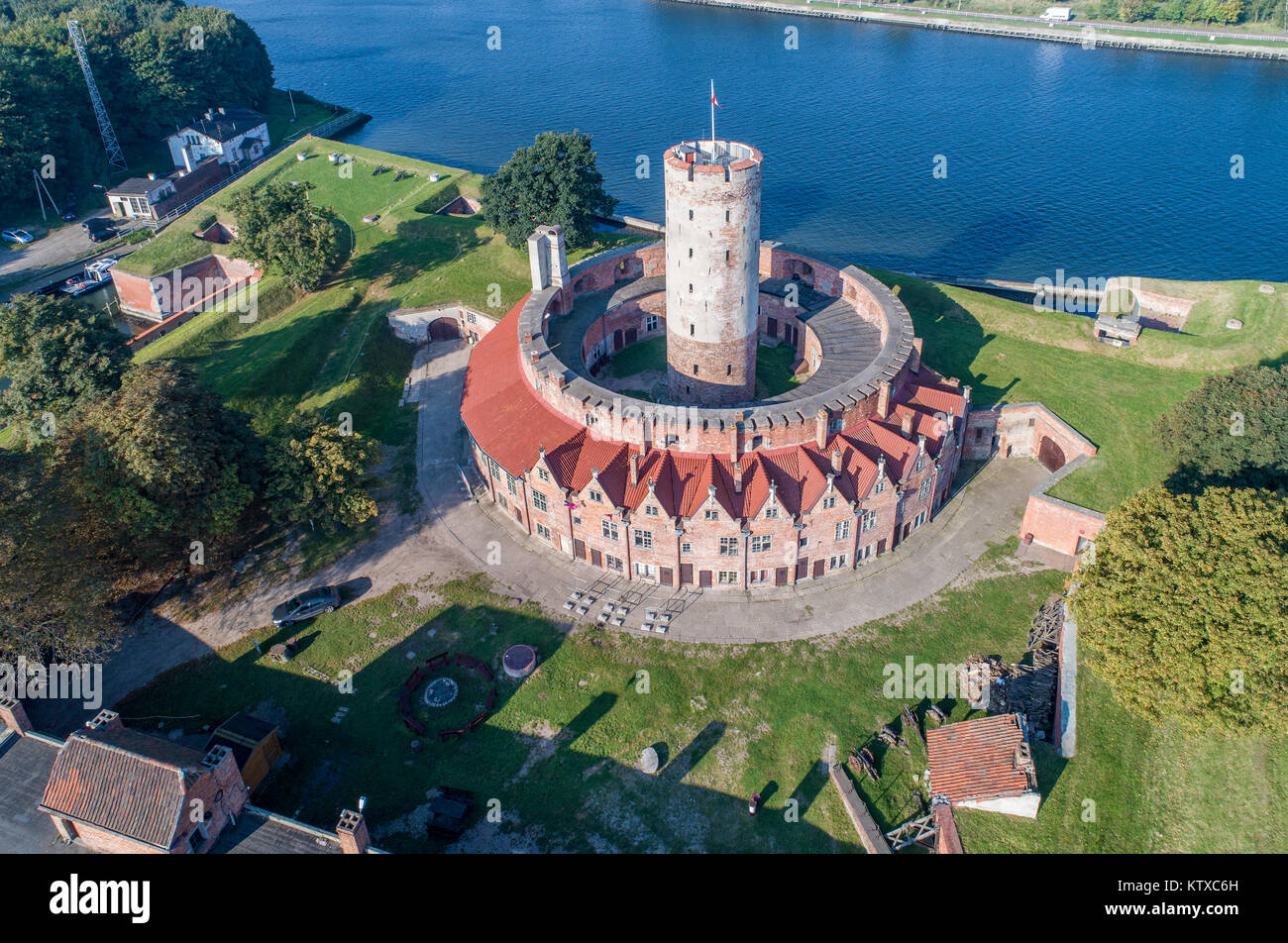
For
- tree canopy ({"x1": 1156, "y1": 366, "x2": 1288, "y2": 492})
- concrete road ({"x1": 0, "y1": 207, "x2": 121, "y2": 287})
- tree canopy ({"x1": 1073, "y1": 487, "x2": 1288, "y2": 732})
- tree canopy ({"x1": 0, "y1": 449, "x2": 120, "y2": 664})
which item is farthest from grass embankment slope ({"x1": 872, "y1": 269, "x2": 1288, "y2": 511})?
concrete road ({"x1": 0, "y1": 207, "x2": 121, "y2": 287})

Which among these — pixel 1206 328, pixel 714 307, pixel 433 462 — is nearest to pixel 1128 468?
pixel 1206 328

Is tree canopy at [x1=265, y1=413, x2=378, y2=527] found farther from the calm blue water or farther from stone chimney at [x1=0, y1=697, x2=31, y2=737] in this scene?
the calm blue water

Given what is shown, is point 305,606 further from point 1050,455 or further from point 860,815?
point 1050,455

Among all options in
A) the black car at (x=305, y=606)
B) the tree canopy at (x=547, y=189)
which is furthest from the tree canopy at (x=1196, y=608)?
the tree canopy at (x=547, y=189)

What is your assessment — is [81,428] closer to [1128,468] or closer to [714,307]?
[714,307]

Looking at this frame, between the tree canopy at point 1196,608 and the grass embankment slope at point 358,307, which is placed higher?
the grass embankment slope at point 358,307

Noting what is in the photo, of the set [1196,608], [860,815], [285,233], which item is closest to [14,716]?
[860,815]

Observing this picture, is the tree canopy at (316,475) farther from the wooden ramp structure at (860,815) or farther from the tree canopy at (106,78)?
the tree canopy at (106,78)
